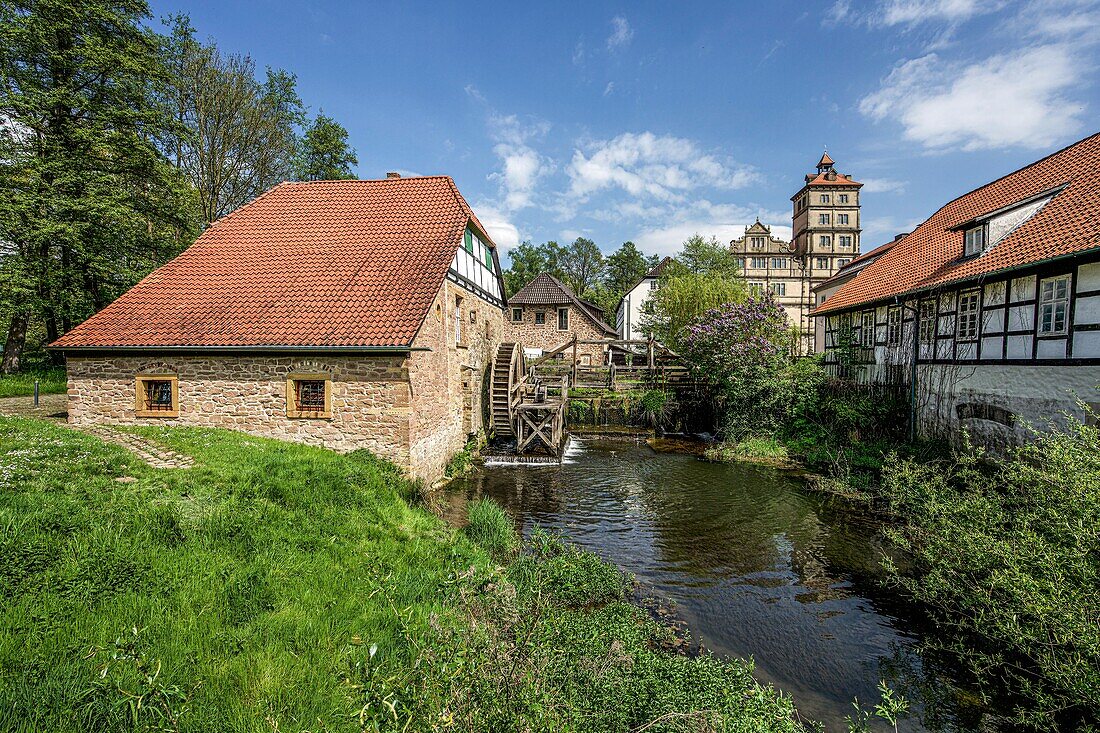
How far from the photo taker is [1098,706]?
3.82 metres

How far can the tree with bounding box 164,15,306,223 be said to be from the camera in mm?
19953

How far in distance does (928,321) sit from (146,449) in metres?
17.8

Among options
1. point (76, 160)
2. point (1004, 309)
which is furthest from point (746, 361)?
point (76, 160)

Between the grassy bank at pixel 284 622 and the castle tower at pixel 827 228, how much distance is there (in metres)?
44.9

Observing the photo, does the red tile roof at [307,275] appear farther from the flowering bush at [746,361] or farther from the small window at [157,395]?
the flowering bush at [746,361]

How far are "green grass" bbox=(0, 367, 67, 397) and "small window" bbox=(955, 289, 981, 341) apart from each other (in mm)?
26314

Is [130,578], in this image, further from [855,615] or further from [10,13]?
[10,13]

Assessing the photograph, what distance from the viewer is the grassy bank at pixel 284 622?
9.14 ft

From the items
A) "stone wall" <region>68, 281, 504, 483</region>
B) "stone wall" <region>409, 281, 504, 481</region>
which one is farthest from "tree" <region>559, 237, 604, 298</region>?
"stone wall" <region>68, 281, 504, 483</region>

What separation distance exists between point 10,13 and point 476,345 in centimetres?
1774

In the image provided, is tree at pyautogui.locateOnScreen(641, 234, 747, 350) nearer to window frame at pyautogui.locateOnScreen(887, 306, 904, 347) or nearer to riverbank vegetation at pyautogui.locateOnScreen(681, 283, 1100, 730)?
window frame at pyautogui.locateOnScreen(887, 306, 904, 347)

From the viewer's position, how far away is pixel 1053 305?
9.79 meters

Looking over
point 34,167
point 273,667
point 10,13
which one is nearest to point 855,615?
point 273,667

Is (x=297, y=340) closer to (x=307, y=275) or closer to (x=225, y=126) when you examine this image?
(x=307, y=275)
